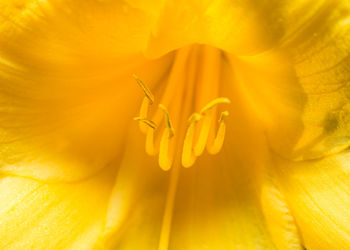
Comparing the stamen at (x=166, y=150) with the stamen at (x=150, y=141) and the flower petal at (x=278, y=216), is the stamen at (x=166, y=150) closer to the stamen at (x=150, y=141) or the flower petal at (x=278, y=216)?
the stamen at (x=150, y=141)

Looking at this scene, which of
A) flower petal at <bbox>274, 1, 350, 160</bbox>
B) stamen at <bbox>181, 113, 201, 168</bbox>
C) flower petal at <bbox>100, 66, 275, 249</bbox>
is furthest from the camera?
flower petal at <bbox>100, 66, 275, 249</bbox>

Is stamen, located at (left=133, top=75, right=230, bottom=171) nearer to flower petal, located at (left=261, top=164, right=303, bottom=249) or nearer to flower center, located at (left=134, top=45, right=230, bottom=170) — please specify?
flower center, located at (left=134, top=45, right=230, bottom=170)

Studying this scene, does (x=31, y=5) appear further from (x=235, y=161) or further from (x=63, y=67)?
(x=235, y=161)

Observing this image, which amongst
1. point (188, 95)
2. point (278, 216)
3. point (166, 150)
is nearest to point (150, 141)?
point (166, 150)

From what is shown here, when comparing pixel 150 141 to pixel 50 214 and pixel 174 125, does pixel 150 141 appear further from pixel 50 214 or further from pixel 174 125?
pixel 50 214

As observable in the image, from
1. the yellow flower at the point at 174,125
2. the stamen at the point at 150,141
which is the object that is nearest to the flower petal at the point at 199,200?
the yellow flower at the point at 174,125

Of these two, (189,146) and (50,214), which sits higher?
(189,146)

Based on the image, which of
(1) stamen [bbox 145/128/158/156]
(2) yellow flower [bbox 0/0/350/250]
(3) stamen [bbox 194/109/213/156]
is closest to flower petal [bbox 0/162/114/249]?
(2) yellow flower [bbox 0/0/350/250]
